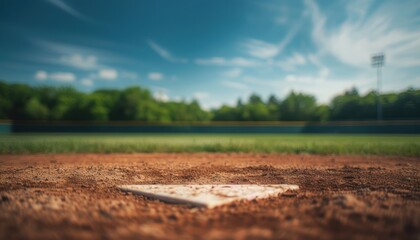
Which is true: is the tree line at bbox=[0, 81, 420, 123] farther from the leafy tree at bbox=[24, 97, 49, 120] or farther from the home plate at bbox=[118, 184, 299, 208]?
the home plate at bbox=[118, 184, 299, 208]

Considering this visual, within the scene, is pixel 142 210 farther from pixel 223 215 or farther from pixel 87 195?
pixel 87 195

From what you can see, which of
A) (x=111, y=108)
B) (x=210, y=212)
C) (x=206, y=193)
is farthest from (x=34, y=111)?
(x=210, y=212)

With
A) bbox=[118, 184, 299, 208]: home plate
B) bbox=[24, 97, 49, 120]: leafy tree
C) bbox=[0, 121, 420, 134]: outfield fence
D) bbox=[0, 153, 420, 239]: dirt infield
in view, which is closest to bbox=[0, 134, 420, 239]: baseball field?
bbox=[0, 153, 420, 239]: dirt infield

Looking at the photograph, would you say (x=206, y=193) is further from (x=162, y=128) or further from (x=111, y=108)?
(x=111, y=108)

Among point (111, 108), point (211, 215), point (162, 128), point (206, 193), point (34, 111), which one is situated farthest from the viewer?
point (111, 108)

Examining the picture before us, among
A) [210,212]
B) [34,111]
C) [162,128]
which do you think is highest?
[34,111]

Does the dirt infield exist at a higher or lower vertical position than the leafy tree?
lower

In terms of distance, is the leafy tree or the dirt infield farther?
the leafy tree

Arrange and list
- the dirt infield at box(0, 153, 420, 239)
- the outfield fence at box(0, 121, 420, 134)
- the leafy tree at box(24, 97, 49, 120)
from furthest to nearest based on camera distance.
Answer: the leafy tree at box(24, 97, 49, 120) → the outfield fence at box(0, 121, 420, 134) → the dirt infield at box(0, 153, 420, 239)
